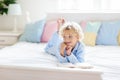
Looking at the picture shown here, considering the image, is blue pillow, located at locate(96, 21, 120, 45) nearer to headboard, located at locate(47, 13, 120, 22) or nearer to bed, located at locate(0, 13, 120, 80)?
bed, located at locate(0, 13, 120, 80)

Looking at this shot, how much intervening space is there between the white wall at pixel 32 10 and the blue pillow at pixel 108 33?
1019mm

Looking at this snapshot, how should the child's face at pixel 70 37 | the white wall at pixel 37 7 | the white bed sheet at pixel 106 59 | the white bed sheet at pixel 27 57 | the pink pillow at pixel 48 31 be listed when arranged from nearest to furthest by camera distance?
the white bed sheet at pixel 106 59 < the child's face at pixel 70 37 < the white bed sheet at pixel 27 57 < the pink pillow at pixel 48 31 < the white wall at pixel 37 7

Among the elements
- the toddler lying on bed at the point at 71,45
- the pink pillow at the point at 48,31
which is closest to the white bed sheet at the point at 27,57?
the toddler lying on bed at the point at 71,45

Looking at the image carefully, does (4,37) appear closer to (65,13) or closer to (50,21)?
(50,21)

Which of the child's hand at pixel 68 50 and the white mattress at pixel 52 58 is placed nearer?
the white mattress at pixel 52 58

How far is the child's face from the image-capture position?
2.15m

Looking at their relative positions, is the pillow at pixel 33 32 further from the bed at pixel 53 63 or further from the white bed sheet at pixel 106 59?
the white bed sheet at pixel 106 59

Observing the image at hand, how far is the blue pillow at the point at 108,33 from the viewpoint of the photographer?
3159mm

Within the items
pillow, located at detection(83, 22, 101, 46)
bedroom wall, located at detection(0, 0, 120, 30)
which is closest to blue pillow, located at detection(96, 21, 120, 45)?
pillow, located at detection(83, 22, 101, 46)

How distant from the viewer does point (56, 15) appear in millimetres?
3727

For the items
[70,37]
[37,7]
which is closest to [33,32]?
[37,7]

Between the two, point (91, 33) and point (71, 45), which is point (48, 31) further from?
point (71, 45)

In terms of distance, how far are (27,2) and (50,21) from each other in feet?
2.14

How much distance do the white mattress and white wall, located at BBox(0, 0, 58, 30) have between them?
1087 millimetres
